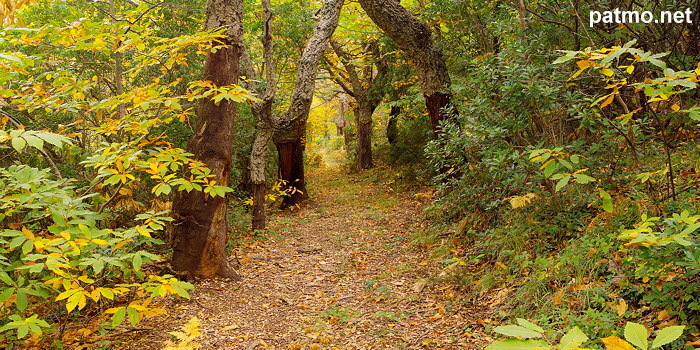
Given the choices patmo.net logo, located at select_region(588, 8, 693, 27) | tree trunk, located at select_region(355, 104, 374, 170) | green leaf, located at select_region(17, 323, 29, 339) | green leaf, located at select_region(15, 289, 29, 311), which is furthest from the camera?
tree trunk, located at select_region(355, 104, 374, 170)

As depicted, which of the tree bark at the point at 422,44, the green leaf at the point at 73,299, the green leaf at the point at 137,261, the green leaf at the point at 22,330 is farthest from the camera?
the tree bark at the point at 422,44

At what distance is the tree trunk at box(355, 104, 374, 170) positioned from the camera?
1611 cm

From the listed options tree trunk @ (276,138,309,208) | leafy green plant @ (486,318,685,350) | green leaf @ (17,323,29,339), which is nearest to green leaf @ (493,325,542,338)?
leafy green plant @ (486,318,685,350)

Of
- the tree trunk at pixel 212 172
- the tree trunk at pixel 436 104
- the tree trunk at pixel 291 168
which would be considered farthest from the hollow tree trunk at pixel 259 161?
the tree trunk at pixel 436 104

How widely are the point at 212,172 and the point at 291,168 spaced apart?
5489 millimetres

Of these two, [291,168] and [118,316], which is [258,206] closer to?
[291,168]

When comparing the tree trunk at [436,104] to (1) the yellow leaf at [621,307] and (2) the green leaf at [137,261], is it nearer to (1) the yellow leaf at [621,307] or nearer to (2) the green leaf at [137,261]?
(1) the yellow leaf at [621,307]

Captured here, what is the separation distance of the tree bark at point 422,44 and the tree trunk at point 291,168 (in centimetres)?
374

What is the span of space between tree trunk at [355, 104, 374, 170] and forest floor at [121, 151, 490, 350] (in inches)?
317

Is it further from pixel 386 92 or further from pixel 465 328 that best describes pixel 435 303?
pixel 386 92

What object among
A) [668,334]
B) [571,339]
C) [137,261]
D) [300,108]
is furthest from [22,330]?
[300,108]

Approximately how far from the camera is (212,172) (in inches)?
213

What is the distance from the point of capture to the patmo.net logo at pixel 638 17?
14.4ft

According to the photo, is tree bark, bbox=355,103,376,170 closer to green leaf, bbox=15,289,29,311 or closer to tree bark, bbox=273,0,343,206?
tree bark, bbox=273,0,343,206
